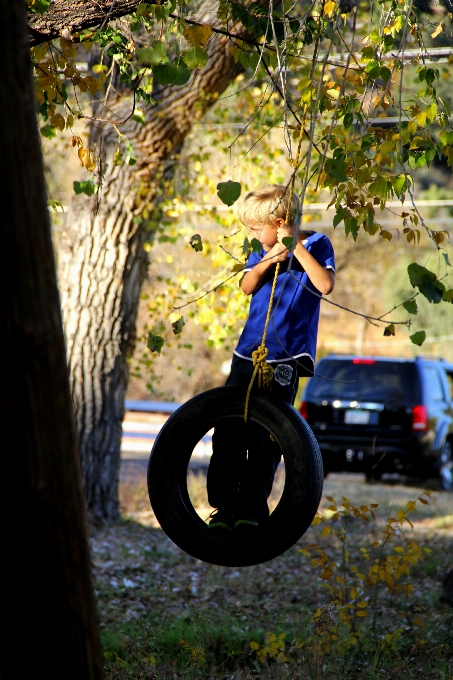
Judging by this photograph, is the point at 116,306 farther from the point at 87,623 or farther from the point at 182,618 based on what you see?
the point at 87,623

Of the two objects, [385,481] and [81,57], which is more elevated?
[81,57]

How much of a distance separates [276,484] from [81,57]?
6.26 m

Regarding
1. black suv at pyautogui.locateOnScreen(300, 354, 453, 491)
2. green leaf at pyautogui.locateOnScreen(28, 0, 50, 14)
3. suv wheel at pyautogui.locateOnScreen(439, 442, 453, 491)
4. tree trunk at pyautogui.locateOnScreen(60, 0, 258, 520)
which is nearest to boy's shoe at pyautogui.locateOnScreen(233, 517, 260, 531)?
green leaf at pyautogui.locateOnScreen(28, 0, 50, 14)

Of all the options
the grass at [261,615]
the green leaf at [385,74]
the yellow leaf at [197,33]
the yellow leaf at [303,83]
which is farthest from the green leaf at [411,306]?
the grass at [261,615]

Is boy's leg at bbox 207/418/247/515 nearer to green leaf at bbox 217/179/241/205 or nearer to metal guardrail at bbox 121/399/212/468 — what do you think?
green leaf at bbox 217/179/241/205

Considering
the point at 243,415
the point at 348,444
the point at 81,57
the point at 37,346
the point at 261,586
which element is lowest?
the point at 261,586

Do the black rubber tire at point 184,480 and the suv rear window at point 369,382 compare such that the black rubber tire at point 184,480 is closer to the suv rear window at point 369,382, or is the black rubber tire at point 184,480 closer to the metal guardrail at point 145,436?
the suv rear window at point 369,382

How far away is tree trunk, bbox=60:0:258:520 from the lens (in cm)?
705

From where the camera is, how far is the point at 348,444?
10.3 metres

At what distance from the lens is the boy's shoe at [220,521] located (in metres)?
3.22

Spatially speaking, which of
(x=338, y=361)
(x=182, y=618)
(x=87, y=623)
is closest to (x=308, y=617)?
(x=182, y=618)

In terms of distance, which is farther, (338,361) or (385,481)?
(385,481)

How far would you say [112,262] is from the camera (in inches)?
292

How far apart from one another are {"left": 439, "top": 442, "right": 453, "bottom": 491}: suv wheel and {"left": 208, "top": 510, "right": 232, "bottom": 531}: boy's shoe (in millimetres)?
7888
